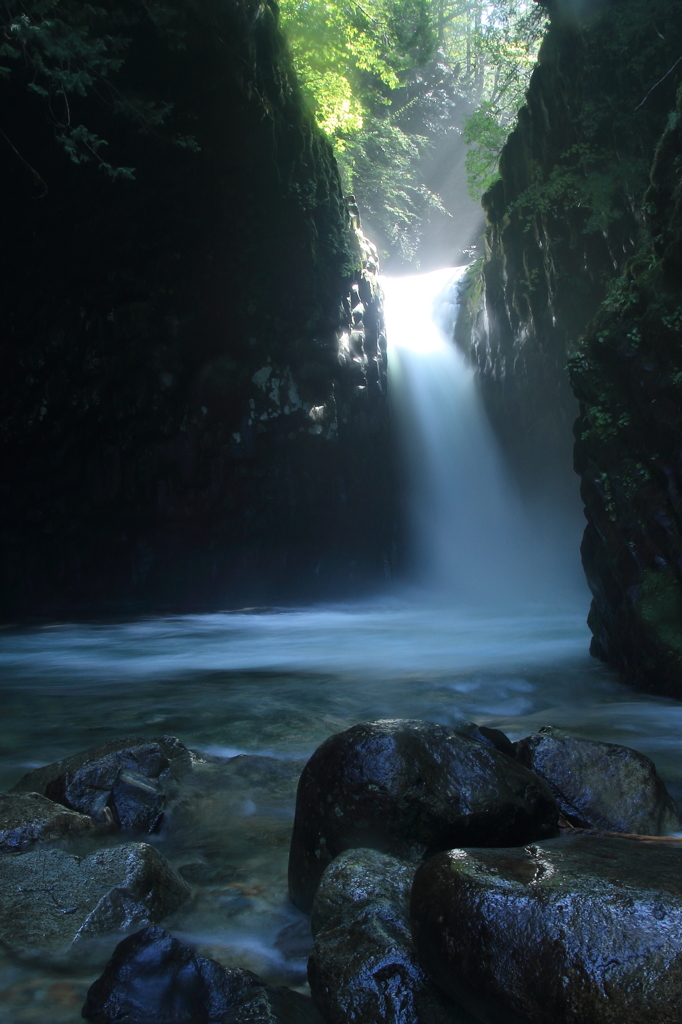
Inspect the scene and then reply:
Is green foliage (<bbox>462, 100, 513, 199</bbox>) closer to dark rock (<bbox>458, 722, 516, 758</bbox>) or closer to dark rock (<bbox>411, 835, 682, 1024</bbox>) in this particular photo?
dark rock (<bbox>458, 722, 516, 758</bbox>)

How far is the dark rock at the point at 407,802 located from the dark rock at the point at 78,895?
595mm

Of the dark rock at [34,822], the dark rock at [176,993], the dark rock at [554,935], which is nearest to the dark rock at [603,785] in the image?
the dark rock at [554,935]

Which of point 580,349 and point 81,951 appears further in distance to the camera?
point 580,349

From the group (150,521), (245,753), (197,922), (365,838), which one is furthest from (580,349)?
(150,521)

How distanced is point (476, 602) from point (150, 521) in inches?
322

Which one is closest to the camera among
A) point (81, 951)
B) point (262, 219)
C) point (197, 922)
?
point (81, 951)

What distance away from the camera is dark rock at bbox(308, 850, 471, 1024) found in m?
2.05

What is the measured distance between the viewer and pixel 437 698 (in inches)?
277

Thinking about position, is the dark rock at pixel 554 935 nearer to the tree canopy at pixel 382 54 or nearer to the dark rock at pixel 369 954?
the dark rock at pixel 369 954

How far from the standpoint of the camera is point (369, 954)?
2.18 m

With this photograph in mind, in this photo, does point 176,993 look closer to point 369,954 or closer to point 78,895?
point 369,954

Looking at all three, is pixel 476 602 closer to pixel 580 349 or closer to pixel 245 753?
pixel 580 349

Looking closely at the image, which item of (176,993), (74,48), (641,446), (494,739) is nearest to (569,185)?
(641,446)

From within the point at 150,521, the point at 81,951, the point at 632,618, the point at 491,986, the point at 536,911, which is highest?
the point at 150,521
